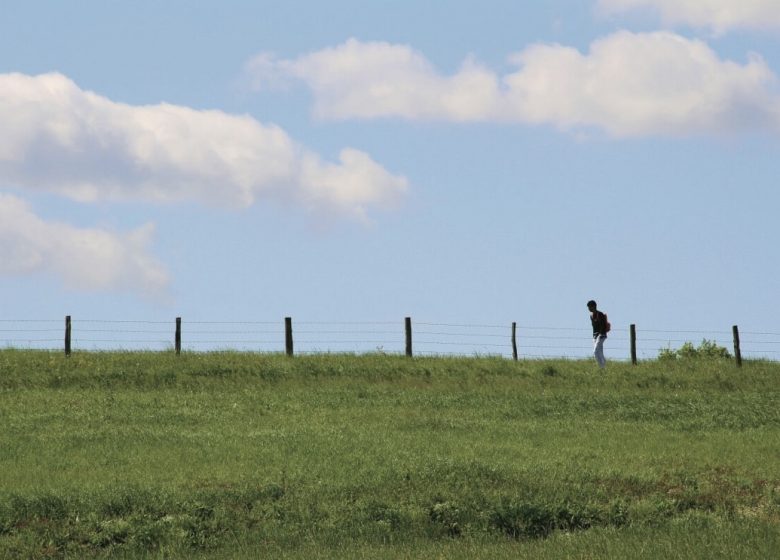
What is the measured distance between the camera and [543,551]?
1479cm

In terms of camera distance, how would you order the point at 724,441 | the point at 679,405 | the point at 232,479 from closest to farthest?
the point at 232,479 → the point at 724,441 → the point at 679,405

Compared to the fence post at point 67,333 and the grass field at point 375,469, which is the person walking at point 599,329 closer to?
the grass field at point 375,469

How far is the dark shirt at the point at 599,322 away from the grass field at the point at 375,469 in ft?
13.8

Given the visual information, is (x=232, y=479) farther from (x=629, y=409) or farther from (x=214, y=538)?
(x=629, y=409)

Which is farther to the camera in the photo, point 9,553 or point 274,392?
point 274,392

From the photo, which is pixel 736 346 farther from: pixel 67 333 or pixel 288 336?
pixel 67 333

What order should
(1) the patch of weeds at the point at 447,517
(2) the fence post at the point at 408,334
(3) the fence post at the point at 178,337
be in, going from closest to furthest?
(1) the patch of weeds at the point at 447,517 → (3) the fence post at the point at 178,337 → (2) the fence post at the point at 408,334

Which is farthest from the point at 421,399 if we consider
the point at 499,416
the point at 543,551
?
the point at 543,551

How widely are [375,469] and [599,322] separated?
23796 millimetres

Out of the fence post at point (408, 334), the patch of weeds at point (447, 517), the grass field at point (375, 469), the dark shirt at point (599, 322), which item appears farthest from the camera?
the fence post at point (408, 334)

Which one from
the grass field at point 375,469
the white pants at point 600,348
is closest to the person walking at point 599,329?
the white pants at point 600,348

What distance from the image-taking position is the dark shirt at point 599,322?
139 ft

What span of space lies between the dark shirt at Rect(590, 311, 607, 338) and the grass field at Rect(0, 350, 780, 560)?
4.22 m

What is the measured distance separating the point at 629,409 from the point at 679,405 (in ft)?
7.69
